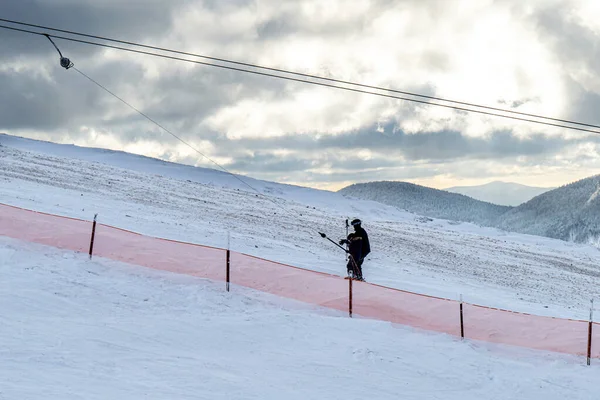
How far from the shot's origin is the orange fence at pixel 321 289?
15.6m

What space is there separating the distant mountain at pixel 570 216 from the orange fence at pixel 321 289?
151002mm

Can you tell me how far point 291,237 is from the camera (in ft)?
96.6

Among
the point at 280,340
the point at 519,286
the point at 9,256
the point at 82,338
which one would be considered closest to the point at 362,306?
the point at 280,340

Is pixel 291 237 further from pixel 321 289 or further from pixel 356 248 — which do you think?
pixel 321 289

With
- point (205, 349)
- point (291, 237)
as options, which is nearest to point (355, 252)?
point (205, 349)

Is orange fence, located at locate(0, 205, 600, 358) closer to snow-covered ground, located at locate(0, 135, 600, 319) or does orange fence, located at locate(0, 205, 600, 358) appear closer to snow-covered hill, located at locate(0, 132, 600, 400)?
snow-covered hill, located at locate(0, 132, 600, 400)

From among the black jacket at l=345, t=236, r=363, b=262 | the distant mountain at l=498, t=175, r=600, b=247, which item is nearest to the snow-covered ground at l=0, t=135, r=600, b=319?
the black jacket at l=345, t=236, r=363, b=262

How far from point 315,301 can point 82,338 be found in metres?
6.31

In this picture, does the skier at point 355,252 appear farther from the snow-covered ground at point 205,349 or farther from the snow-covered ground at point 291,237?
the snow-covered ground at point 205,349

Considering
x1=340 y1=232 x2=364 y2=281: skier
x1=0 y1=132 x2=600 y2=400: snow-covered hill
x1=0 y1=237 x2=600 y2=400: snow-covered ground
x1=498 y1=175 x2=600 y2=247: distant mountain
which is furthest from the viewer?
x1=498 y1=175 x2=600 y2=247: distant mountain

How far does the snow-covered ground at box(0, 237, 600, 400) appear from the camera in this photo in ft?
32.2

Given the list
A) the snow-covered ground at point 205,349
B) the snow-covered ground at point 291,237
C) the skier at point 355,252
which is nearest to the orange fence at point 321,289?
the snow-covered ground at point 205,349

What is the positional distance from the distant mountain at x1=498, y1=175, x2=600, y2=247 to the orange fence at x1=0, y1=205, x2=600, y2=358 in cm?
15100

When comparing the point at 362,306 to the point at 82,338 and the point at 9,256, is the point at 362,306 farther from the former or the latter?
the point at 9,256
